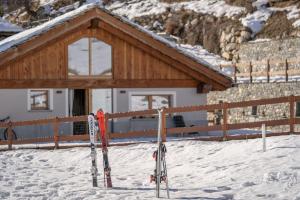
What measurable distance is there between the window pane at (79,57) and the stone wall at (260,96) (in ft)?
46.2

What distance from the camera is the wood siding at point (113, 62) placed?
75.0 ft

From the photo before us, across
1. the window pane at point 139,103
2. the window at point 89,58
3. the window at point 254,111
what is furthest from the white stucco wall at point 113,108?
the window at point 254,111

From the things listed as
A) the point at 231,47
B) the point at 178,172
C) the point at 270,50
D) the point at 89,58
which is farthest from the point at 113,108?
the point at 231,47

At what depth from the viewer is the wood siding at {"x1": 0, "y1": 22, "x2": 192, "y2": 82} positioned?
22.9m

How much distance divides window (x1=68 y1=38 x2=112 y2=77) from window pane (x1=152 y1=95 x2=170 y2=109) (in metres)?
2.20

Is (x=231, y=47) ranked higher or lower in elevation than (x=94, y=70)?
higher

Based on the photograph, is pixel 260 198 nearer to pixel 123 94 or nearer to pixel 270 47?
pixel 123 94

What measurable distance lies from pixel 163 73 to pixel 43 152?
7709mm

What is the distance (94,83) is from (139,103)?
2.07 m

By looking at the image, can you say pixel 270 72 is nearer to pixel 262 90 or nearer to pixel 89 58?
pixel 262 90

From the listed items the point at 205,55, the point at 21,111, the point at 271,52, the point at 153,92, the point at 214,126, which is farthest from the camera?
the point at 205,55

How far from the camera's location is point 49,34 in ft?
74.2

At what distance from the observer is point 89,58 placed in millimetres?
23969

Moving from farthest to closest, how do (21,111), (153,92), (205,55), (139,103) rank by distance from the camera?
(205,55)
(139,103)
(153,92)
(21,111)
